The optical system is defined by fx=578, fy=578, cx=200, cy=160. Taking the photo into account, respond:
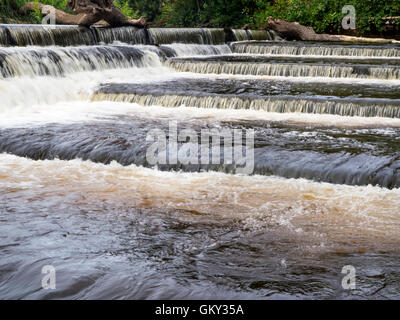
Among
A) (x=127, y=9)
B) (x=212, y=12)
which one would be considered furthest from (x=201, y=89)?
(x=127, y=9)

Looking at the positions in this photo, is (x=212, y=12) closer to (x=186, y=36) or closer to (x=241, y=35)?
(x=241, y=35)

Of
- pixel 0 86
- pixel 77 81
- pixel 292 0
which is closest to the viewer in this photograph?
pixel 0 86

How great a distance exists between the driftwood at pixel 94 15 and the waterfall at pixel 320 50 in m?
3.44

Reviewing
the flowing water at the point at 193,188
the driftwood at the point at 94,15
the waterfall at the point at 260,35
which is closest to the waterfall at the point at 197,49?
the driftwood at the point at 94,15

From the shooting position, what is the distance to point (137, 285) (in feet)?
11.5

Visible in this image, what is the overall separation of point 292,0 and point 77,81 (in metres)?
15.0

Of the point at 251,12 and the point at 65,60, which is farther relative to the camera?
the point at 251,12

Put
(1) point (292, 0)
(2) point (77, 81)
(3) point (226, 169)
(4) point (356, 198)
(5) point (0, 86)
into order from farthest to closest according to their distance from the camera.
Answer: (1) point (292, 0), (2) point (77, 81), (5) point (0, 86), (3) point (226, 169), (4) point (356, 198)

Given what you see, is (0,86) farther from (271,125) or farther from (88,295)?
(88,295)

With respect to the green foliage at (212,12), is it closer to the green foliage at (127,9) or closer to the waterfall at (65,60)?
the green foliage at (127,9)

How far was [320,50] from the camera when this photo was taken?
1725cm

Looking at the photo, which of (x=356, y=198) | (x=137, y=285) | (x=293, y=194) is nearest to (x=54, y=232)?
(x=137, y=285)

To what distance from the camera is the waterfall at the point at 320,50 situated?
1644 cm

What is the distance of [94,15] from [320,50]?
6684 millimetres
